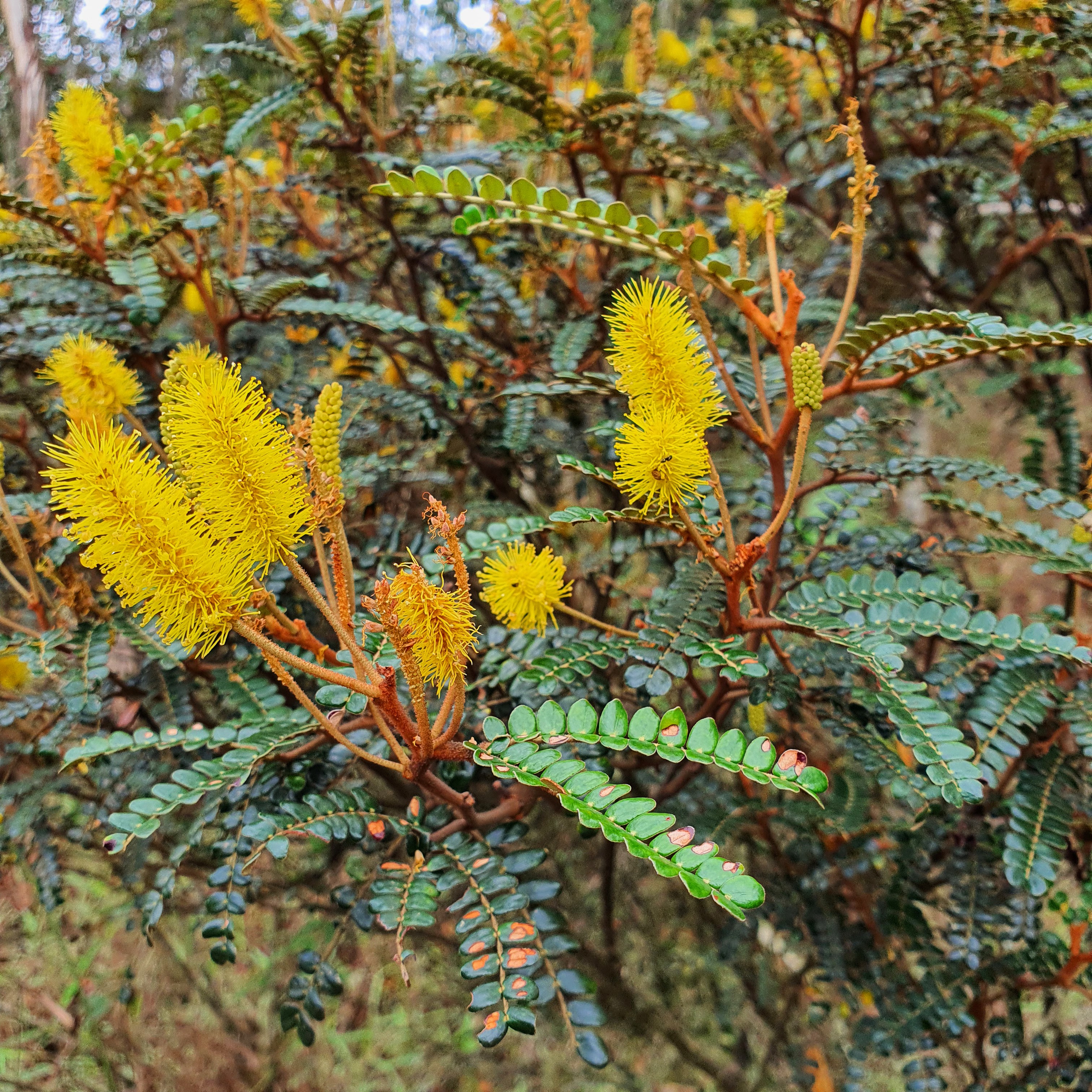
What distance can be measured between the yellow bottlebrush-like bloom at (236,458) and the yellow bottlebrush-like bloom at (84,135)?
670mm

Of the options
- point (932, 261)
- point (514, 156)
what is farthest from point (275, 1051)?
point (932, 261)

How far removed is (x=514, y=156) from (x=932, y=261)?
4.62 feet

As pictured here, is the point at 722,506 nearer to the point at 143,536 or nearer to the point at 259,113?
the point at 143,536

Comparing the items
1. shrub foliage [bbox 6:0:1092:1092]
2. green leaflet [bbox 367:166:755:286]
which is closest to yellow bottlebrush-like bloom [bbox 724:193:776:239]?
shrub foliage [bbox 6:0:1092:1092]

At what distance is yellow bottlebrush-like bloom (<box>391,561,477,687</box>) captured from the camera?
542 millimetres

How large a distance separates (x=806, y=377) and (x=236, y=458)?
506mm

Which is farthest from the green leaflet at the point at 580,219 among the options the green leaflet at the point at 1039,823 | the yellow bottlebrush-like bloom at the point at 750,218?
the yellow bottlebrush-like bloom at the point at 750,218

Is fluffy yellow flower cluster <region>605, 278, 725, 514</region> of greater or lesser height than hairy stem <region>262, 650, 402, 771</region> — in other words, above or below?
above

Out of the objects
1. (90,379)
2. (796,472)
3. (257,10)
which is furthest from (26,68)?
(796,472)

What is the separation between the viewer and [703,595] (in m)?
0.79

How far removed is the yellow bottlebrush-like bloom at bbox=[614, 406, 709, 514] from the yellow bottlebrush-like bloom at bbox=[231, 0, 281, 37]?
3.99 feet

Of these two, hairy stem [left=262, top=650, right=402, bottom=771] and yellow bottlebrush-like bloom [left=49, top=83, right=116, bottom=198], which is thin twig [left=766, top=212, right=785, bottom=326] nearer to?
hairy stem [left=262, top=650, right=402, bottom=771]

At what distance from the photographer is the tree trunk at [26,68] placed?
1.65 meters

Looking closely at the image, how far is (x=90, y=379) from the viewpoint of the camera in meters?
0.92
